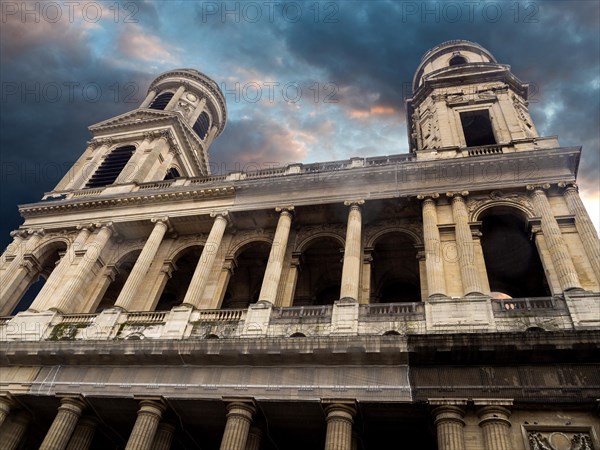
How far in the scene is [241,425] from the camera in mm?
15656

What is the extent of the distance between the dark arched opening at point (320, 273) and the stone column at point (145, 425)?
885cm

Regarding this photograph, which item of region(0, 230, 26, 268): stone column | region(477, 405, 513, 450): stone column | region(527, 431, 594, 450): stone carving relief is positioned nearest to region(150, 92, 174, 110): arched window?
region(0, 230, 26, 268): stone column

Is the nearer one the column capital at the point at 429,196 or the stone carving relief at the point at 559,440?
the stone carving relief at the point at 559,440

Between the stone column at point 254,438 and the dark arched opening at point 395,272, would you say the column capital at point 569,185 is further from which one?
the stone column at point 254,438

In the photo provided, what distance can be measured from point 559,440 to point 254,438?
919cm

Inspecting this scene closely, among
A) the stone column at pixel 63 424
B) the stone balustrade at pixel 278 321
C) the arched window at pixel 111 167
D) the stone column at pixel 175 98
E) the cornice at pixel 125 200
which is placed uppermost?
the stone column at pixel 175 98

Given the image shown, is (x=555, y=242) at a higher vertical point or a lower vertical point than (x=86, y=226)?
lower

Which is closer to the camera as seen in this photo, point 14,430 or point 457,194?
point 14,430

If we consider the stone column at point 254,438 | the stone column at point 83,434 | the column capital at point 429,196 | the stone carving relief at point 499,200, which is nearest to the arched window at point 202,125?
the column capital at point 429,196

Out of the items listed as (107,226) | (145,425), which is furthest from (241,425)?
(107,226)

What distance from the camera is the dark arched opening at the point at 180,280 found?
86.2 ft

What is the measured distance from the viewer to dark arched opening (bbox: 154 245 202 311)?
26266 millimetres

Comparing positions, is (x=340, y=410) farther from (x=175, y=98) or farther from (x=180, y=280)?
(x=175, y=98)

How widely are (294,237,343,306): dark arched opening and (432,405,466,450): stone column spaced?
10342mm
